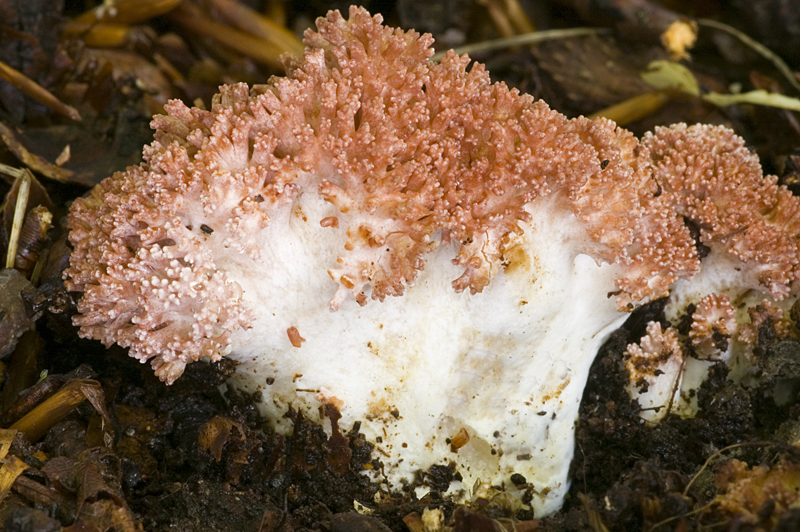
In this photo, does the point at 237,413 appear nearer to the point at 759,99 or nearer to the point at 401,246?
the point at 401,246

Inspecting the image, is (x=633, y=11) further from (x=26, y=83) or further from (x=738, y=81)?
(x=26, y=83)

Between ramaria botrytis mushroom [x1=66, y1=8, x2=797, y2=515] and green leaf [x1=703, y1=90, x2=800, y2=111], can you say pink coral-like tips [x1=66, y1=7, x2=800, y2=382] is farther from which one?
green leaf [x1=703, y1=90, x2=800, y2=111]

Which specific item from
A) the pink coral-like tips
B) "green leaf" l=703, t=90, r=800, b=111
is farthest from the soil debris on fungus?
the pink coral-like tips

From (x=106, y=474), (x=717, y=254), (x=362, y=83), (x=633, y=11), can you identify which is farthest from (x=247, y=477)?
(x=633, y=11)

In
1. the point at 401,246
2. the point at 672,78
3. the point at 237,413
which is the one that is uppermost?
the point at 672,78

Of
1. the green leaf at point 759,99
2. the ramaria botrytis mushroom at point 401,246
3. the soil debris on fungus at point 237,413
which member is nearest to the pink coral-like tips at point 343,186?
the ramaria botrytis mushroom at point 401,246

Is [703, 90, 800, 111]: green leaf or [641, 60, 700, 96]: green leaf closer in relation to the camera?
[703, 90, 800, 111]: green leaf

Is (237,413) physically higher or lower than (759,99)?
lower

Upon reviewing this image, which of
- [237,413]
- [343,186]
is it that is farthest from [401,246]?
[237,413]

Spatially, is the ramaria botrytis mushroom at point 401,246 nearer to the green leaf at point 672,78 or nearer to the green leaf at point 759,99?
the green leaf at point 759,99
